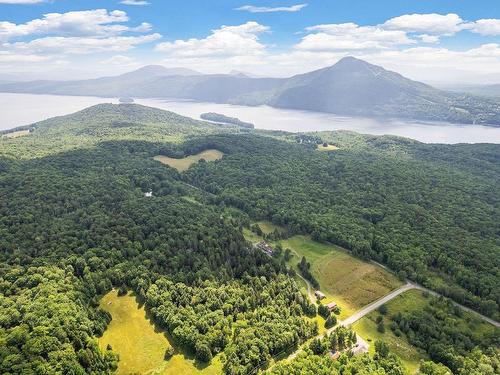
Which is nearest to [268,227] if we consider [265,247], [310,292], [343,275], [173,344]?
[265,247]

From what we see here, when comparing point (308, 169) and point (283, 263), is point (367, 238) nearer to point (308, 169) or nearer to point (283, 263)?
point (283, 263)

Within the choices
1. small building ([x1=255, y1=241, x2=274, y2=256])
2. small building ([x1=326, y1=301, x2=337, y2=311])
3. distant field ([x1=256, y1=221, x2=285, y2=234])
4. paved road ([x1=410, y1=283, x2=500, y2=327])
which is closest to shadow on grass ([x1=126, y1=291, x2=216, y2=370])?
small building ([x1=326, y1=301, x2=337, y2=311])

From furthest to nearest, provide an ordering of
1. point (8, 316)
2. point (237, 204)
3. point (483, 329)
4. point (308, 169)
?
point (308, 169)
point (237, 204)
point (483, 329)
point (8, 316)

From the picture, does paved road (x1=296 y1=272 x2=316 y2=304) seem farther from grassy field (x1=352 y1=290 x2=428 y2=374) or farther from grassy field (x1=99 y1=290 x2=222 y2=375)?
grassy field (x1=99 y1=290 x2=222 y2=375)

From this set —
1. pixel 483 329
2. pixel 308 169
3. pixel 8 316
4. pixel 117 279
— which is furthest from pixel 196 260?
pixel 308 169

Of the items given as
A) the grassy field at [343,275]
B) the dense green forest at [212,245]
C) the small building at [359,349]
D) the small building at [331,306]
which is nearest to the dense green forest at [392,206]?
the dense green forest at [212,245]

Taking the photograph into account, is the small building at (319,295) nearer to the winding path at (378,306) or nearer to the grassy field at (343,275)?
the winding path at (378,306)
